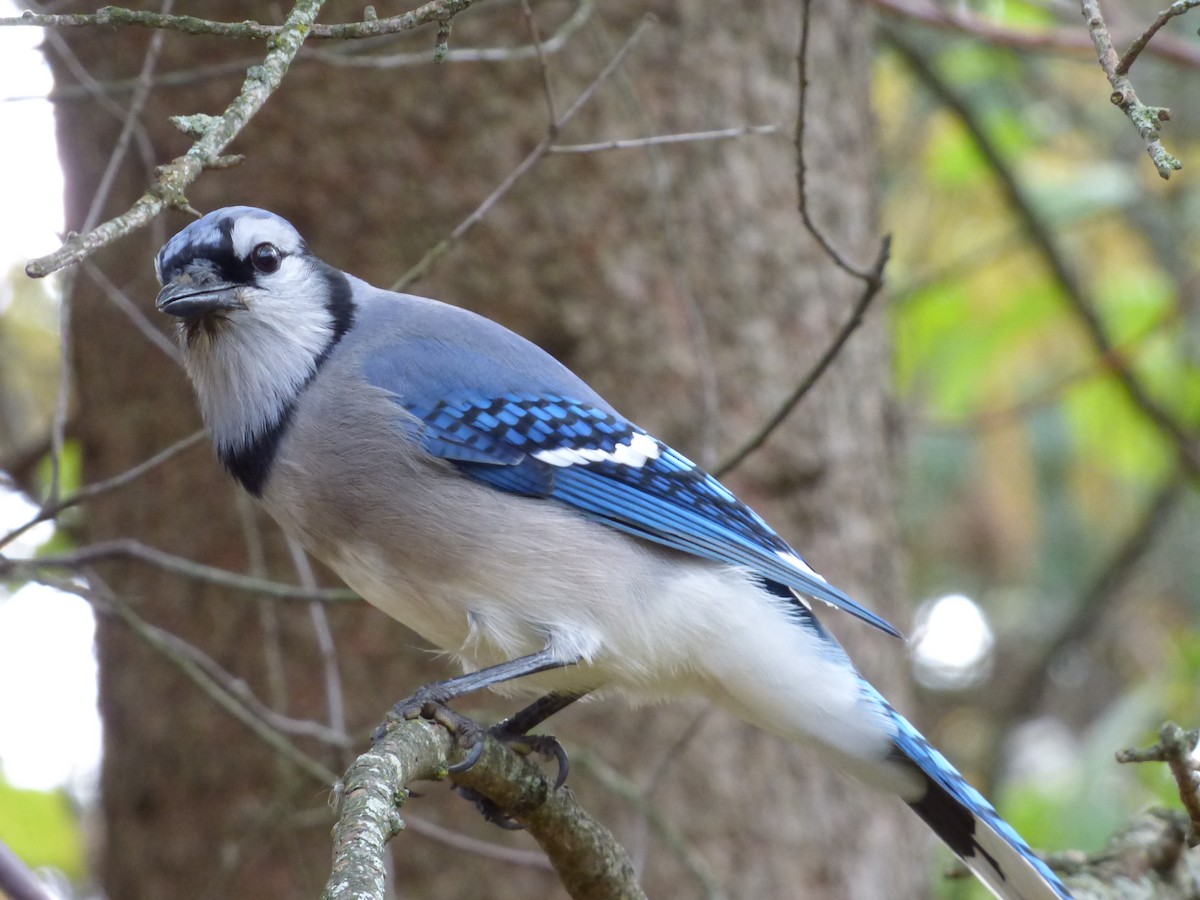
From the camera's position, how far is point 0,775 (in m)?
3.77

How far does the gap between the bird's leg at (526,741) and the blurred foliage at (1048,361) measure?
194 centimetres

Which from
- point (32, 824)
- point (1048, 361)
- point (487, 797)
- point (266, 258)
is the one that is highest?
point (1048, 361)

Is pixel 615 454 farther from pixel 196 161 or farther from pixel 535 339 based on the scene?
pixel 196 161

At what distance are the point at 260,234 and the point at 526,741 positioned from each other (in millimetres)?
1023

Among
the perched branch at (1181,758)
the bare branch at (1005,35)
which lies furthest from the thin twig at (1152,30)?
the bare branch at (1005,35)

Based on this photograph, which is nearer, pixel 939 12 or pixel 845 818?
pixel 845 818

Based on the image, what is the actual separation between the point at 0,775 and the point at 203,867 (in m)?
0.68

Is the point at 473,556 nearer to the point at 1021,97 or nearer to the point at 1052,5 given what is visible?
the point at 1052,5

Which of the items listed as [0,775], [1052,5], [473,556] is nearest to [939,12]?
[1052,5]

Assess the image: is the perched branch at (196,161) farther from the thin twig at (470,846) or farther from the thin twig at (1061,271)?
the thin twig at (1061,271)

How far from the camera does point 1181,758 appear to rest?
195 centimetres

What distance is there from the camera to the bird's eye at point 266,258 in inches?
100.0

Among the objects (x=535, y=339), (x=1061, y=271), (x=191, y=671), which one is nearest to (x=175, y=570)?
(x=191, y=671)

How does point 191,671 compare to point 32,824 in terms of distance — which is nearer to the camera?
point 191,671
